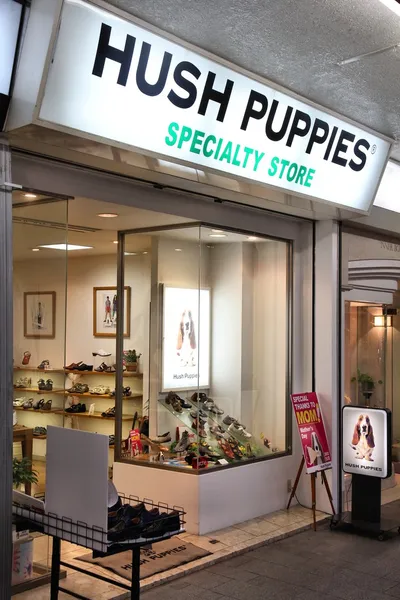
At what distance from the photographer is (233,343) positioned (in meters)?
6.41

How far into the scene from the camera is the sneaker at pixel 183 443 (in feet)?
20.0

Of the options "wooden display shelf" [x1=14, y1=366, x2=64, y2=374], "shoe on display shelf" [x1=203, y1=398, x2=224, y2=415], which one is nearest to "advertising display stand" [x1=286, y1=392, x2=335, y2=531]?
"shoe on display shelf" [x1=203, y1=398, x2=224, y2=415]

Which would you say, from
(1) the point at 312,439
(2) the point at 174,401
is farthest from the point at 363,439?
(2) the point at 174,401

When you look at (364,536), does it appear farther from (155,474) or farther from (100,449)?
(100,449)

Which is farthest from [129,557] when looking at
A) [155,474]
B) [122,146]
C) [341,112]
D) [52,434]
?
[341,112]

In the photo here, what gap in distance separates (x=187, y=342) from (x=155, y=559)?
179 centimetres

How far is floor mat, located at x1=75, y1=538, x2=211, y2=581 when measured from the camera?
16.3 feet

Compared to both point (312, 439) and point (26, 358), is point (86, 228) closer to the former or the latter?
A: point (26, 358)

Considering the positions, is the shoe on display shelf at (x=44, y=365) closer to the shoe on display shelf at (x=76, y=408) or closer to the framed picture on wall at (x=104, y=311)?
the framed picture on wall at (x=104, y=311)

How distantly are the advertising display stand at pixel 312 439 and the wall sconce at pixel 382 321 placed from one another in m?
1.32

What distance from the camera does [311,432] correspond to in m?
6.38

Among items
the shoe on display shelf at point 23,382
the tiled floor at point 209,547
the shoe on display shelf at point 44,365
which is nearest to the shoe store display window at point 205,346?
the tiled floor at point 209,547

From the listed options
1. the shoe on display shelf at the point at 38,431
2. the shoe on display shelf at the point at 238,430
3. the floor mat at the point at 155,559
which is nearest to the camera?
the shoe on display shelf at the point at 38,431

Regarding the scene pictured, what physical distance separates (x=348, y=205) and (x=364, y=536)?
2.78m
